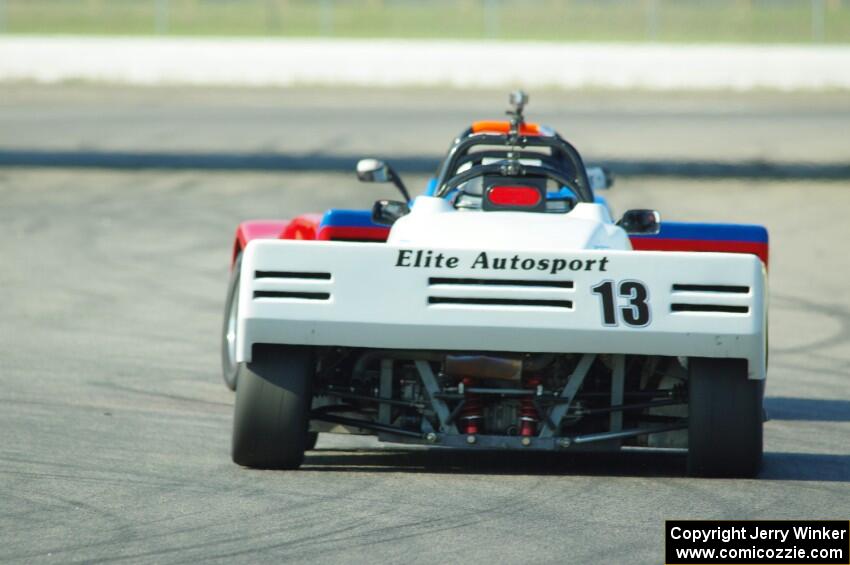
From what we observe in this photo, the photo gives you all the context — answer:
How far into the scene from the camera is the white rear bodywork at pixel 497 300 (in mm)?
6742

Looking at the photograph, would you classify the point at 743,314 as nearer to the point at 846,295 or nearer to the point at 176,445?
the point at 176,445

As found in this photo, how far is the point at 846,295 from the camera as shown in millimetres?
12883

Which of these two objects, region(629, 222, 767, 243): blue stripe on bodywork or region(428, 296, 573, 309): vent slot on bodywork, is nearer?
region(428, 296, 573, 309): vent slot on bodywork

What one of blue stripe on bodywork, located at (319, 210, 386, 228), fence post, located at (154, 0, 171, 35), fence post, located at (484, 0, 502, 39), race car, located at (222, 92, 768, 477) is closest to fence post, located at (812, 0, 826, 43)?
fence post, located at (484, 0, 502, 39)

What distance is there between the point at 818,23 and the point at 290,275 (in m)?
26.0

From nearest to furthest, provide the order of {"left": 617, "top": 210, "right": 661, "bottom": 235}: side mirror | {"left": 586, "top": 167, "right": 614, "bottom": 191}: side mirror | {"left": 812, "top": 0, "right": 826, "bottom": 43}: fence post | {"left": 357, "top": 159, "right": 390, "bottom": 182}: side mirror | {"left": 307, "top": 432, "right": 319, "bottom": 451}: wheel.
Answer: {"left": 307, "top": 432, "right": 319, "bottom": 451}: wheel < {"left": 617, "top": 210, "right": 661, "bottom": 235}: side mirror < {"left": 357, "top": 159, "right": 390, "bottom": 182}: side mirror < {"left": 586, "top": 167, "right": 614, "bottom": 191}: side mirror < {"left": 812, "top": 0, "right": 826, "bottom": 43}: fence post

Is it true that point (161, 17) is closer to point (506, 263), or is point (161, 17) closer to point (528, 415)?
point (528, 415)

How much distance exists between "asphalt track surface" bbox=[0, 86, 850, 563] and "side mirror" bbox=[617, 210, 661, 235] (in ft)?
3.84

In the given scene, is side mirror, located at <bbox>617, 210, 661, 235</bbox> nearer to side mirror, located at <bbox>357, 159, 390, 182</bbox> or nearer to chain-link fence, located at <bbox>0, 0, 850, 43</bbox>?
side mirror, located at <bbox>357, 159, 390, 182</bbox>

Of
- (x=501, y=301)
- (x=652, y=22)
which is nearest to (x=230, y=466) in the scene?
(x=501, y=301)

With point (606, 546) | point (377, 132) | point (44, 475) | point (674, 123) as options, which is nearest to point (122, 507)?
point (44, 475)

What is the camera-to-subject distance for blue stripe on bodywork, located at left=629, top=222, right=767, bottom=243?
838cm

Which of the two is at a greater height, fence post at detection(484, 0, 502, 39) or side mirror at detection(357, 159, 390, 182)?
fence post at detection(484, 0, 502, 39)

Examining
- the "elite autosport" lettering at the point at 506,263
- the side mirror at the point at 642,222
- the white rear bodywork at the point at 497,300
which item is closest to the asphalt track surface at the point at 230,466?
the white rear bodywork at the point at 497,300
